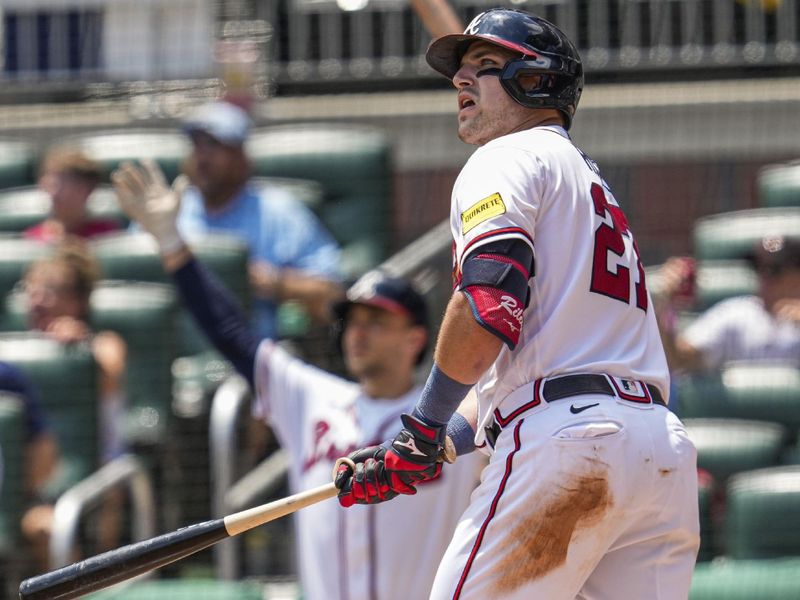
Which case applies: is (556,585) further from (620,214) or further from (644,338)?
(620,214)

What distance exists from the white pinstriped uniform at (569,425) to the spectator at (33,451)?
242 cm

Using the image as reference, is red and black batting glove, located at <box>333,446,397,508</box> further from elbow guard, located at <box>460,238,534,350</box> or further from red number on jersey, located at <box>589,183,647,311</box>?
red number on jersey, located at <box>589,183,647,311</box>

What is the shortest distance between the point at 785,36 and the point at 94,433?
405 centimetres

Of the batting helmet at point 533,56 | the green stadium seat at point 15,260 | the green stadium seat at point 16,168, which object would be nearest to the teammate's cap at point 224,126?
the green stadium seat at point 15,260

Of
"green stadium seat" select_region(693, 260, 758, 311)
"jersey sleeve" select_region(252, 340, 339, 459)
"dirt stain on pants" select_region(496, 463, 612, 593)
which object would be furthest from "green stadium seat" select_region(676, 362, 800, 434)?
"dirt stain on pants" select_region(496, 463, 612, 593)

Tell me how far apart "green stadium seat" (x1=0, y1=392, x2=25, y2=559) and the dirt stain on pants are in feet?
8.19

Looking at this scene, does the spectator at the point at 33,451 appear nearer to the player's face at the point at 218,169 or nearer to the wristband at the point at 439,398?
the player's face at the point at 218,169

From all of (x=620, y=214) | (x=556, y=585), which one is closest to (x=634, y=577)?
(x=556, y=585)

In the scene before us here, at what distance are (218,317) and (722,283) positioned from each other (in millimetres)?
2190

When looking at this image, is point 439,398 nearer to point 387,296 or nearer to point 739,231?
point 387,296

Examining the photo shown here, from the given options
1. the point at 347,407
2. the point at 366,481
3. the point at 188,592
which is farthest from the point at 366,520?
the point at 366,481

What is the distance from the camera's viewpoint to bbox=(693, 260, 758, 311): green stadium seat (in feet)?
18.7

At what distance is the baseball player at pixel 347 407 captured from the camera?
162 inches

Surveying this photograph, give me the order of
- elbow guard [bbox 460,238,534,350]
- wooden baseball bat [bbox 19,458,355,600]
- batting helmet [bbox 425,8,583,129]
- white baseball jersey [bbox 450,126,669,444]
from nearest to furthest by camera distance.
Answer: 1. elbow guard [bbox 460,238,534,350]
2. white baseball jersey [bbox 450,126,669,444]
3. batting helmet [bbox 425,8,583,129]
4. wooden baseball bat [bbox 19,458,355,600]
